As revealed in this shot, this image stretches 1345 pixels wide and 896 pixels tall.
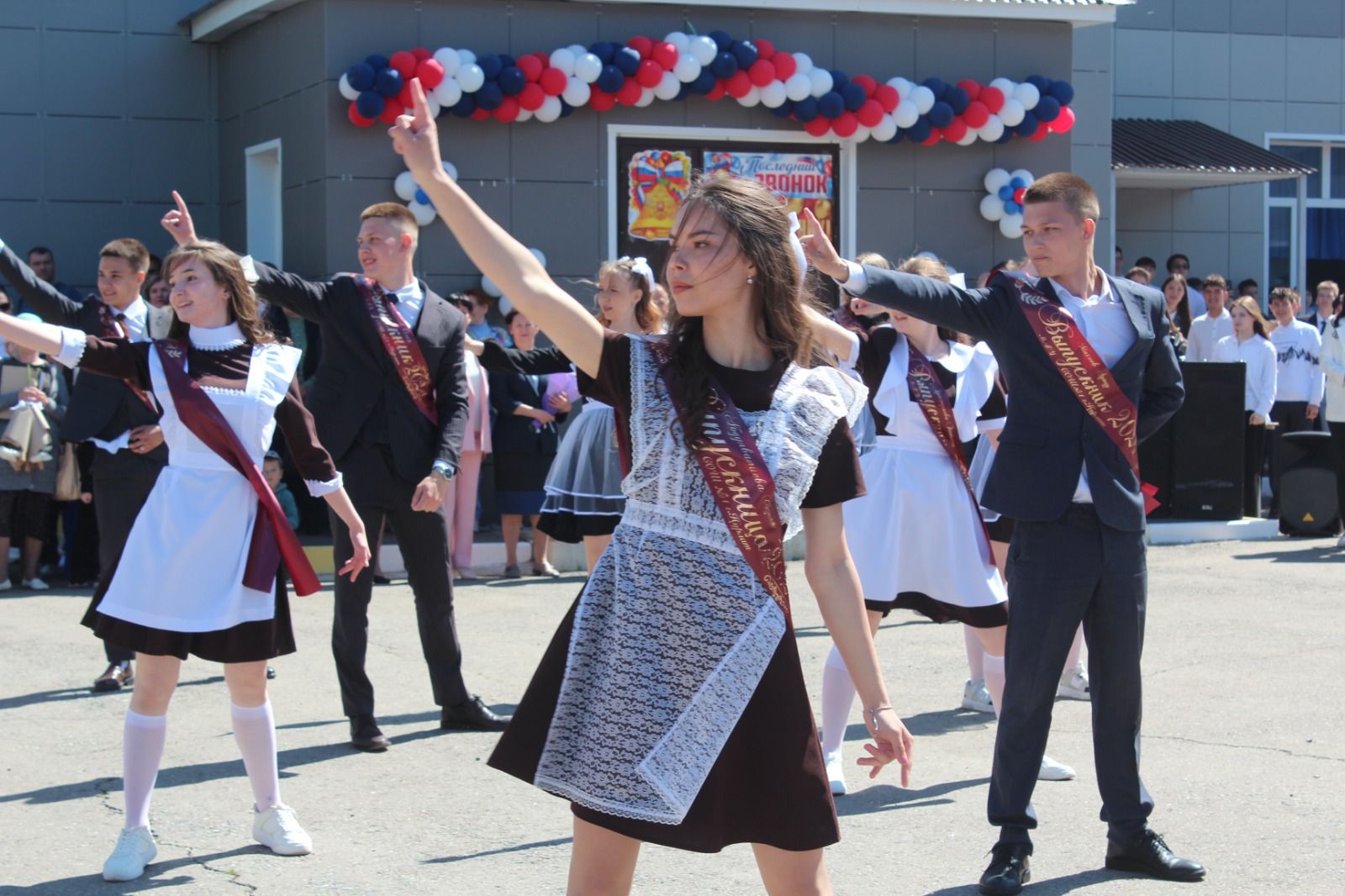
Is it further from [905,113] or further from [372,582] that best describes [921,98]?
[372,582]

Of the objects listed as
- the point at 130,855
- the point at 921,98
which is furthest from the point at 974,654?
the point at 921,98

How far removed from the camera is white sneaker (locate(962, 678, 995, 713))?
24.8 ft

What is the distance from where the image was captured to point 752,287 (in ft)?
11.8

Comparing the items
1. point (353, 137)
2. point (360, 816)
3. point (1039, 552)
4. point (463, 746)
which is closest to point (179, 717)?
point (463, 746)

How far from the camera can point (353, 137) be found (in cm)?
1293

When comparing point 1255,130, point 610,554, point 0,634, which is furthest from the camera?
point 1255,130

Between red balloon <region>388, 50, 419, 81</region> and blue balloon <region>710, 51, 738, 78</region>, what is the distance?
2431mm

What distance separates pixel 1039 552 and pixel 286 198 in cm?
990

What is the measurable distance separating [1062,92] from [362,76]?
239 inches

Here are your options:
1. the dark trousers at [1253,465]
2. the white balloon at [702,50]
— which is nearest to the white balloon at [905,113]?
the white balloon at [702,50]

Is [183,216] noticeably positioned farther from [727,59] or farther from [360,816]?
[727,59]

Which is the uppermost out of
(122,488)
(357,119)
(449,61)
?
(449,61)

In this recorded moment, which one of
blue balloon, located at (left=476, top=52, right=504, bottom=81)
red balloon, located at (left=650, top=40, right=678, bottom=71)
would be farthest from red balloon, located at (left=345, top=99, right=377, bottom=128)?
red balloon, located at (left=650, top=40, right=678, bottom=71)

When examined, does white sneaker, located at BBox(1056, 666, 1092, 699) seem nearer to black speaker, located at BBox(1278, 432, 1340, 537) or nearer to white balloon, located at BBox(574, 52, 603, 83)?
black speaker, located at BBox(1278, 432, 1340, 537)
